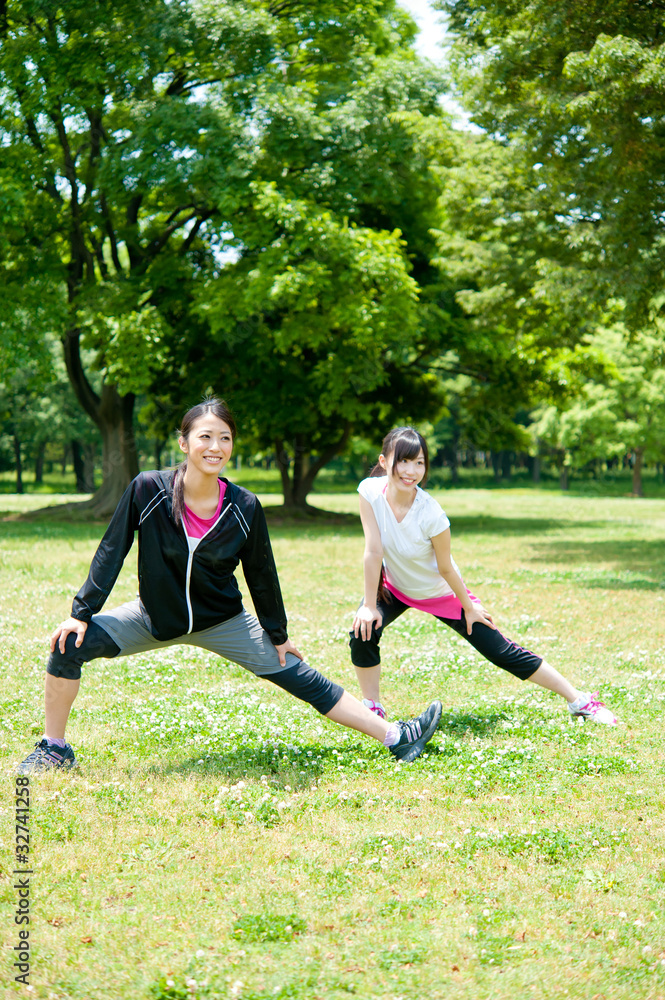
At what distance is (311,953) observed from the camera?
3.47m

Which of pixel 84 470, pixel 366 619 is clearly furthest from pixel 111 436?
pixel 84 470

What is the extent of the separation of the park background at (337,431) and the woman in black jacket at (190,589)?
0.56 metres

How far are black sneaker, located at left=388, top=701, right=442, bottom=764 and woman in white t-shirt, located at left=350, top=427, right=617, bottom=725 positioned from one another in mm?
652

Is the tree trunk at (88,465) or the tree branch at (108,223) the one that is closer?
the tree branch at (108,223)

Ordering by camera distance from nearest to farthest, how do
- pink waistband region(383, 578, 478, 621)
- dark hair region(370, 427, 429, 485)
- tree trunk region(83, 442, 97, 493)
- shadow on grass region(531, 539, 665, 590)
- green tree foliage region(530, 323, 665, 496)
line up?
dark hair region(370, 427, 429, 485) → pink waistband region(383, 578, 478, 621) → shadow on grass region(531, 539, 665, 590) → green tree foliage region(530, 323, 665, 496) → tree trunk region(83, 442, 97, 493)

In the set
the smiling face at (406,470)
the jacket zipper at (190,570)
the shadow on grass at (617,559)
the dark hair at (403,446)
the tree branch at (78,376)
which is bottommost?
the shadow on grass at (617,559)

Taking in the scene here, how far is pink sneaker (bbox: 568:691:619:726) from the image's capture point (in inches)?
255

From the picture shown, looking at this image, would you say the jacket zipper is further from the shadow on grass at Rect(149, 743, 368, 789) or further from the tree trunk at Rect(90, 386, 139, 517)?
the tree trunk at Rect(90, 386, 139, 517)

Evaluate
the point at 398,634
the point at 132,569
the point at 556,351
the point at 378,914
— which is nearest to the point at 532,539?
the point at 556,351

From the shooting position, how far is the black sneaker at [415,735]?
5.66m

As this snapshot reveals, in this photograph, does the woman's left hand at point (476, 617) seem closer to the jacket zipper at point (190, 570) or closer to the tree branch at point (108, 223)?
the jacket zipper at point (190, 570)

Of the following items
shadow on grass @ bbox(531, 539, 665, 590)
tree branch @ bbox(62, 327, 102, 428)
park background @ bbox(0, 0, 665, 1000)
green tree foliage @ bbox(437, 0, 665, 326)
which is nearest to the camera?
park background @ bbox(0, 0, 665, 1000)

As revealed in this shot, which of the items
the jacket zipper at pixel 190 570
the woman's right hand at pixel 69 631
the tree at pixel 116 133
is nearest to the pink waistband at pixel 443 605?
the jacket zipper at pixel 190 570

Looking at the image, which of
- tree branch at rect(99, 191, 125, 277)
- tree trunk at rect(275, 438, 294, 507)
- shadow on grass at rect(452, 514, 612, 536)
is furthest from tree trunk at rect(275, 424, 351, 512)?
tree branch at rect(99, 191, 125, 277)
